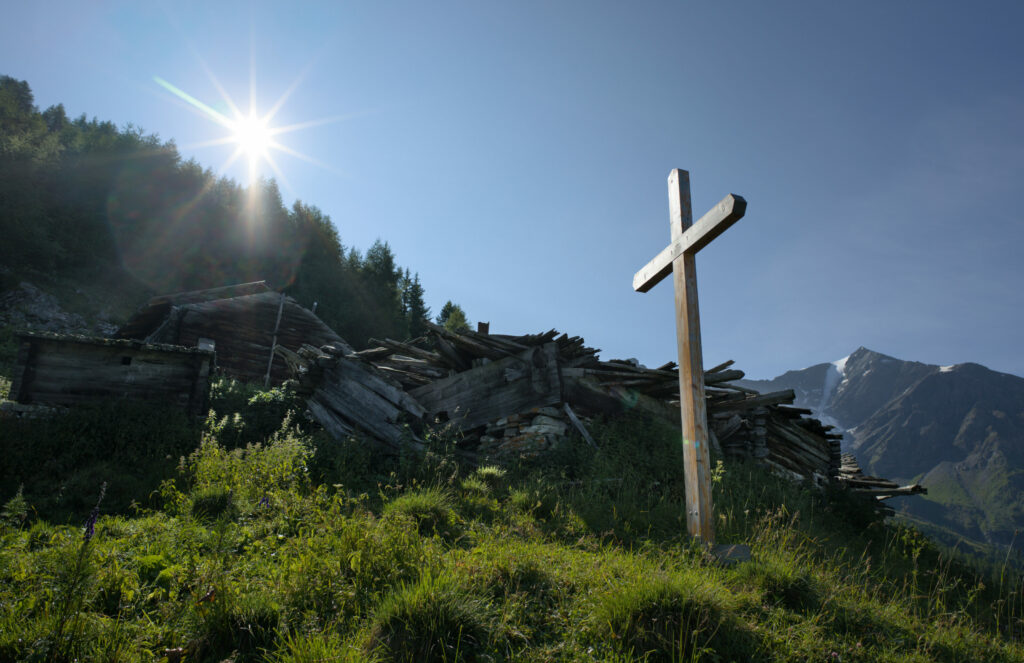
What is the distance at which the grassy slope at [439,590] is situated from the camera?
279 cm

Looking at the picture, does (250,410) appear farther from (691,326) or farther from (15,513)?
(691,326)

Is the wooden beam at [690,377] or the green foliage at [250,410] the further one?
the green foliage at [250,410]

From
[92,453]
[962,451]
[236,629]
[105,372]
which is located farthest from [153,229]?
[962,451]

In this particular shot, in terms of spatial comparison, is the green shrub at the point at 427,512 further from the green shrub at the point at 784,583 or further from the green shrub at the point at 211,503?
the green shrub at the point at 784,583

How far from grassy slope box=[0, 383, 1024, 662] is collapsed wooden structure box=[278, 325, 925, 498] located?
10.6ft

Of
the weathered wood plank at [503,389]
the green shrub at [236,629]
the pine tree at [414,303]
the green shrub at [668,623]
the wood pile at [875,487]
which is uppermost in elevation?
the pine tree at [414,303]

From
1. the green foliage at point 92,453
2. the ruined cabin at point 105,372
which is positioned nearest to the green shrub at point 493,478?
the green foliage at point 92,453

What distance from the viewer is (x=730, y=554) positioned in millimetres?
4227

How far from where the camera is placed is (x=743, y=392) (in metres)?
10.1

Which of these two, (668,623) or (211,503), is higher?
(211,503)

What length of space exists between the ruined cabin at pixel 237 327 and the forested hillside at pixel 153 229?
20.0 m

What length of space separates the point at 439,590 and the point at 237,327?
21.3m

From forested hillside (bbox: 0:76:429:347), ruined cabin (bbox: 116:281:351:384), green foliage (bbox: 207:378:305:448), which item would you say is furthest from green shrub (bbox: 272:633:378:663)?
forested hillside (bbox: 0:76:429:347)

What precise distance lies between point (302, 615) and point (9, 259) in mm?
47135
